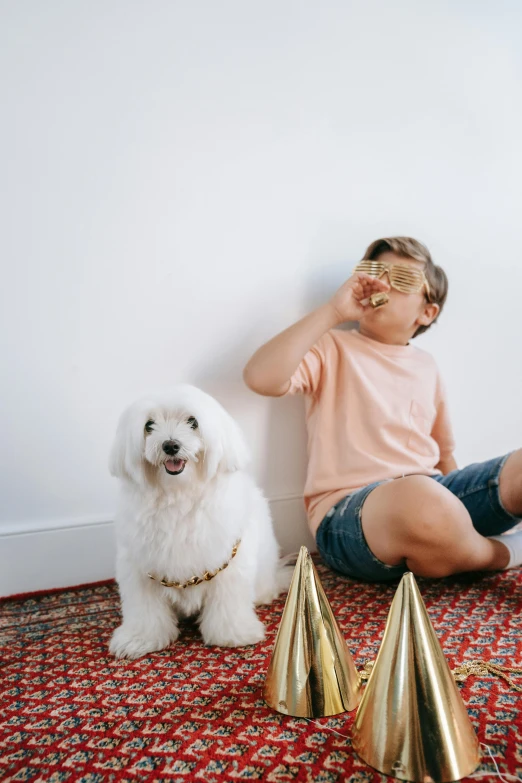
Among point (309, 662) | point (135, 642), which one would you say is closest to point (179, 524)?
point (135, 642)

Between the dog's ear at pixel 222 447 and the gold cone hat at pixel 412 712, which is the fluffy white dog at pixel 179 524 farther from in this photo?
the gold cone hat at pixel 412 712

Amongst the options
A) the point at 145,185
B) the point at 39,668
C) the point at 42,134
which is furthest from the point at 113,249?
the point at 39,668

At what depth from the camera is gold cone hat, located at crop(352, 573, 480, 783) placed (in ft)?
2.01

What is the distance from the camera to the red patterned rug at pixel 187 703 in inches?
26.6

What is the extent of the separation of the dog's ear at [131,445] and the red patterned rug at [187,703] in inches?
13.8

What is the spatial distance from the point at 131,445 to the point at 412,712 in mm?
606

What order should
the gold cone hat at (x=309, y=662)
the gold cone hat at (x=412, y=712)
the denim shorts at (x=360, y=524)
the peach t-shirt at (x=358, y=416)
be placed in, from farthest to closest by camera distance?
the peach t-shirt at (x=358, y=416) < the denim shorts at (x=360, y=524) < the gold cone hat at (x=309, y=662) < the gold cone hat at (x=412, y=712)

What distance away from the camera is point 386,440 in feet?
4.79

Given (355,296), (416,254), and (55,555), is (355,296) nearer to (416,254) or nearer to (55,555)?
(416,254)

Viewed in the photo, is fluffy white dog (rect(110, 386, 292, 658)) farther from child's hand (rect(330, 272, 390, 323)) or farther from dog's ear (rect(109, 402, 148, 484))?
child's hand (rect(330, 272, 390, 323))

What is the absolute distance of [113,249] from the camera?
139 cm

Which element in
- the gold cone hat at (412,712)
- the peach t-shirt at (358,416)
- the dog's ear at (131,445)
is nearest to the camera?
the gold cone hat at (412,712)

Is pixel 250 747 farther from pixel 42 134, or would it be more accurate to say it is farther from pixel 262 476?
pixel 42 134

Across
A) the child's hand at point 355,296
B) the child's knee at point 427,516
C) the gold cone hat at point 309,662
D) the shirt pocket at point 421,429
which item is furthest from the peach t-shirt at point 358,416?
the gold cone hat at point 309,662
